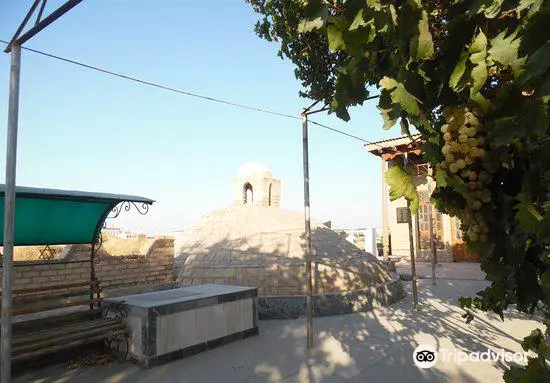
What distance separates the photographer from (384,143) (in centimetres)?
2283

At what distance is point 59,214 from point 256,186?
40.1 ft

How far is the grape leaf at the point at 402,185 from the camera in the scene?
4.69ft

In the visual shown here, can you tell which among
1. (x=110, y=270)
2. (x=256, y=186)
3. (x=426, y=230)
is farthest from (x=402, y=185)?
(x=426, y=230)

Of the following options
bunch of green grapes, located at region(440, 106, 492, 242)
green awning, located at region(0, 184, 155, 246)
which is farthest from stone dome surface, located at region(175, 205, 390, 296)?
bunch of green grapes, located at region(440, 106, 492, 242)

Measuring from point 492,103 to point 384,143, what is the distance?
22.6m

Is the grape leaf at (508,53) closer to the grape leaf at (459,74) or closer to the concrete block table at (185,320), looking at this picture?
the grape leaf at (459,74)

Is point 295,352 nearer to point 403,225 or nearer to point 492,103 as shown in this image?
point 492,103

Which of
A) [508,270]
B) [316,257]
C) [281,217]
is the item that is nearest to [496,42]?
[508,270]

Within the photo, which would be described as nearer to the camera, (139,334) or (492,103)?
(492,103)

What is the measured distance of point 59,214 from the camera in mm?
7453

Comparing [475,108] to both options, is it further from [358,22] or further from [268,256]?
[268,256]

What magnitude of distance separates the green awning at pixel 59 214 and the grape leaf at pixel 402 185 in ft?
21.5

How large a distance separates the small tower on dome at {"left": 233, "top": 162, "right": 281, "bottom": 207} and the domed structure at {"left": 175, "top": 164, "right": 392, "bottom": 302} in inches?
134

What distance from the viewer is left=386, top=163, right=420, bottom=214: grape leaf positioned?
4.69 ft
